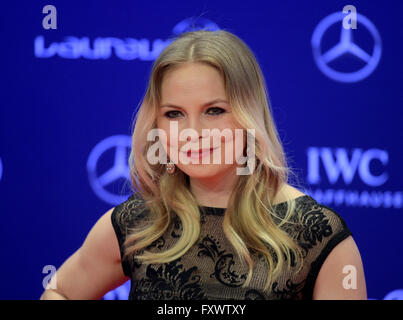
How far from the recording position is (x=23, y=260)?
2416mm

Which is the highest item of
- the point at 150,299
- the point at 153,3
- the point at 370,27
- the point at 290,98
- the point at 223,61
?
the point at 153,3

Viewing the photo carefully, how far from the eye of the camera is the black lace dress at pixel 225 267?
1389mm

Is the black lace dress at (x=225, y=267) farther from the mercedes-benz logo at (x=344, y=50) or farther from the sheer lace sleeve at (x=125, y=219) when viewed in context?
the mercedes-benz logo at (x=344, y=50)

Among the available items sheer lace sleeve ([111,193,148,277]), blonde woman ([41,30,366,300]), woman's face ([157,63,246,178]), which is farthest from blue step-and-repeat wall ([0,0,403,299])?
woman's face ([157,63,246,178])

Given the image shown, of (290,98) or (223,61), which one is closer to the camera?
(223,61)

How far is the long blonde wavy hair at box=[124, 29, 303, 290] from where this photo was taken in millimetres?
1409

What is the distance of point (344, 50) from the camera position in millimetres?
2350

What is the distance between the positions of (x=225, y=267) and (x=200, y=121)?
38 cm

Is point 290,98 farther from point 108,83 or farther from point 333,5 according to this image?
point 108,83

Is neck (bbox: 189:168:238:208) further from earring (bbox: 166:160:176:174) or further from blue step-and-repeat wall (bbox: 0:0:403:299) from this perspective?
blue step-and-repeat wall (bbox: 0:0:403:299)

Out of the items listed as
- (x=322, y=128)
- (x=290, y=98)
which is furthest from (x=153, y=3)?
(x=322, y=128)

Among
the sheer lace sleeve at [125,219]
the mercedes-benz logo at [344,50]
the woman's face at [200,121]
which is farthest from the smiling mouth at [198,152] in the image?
the mercedes-benz logo at [344,50]

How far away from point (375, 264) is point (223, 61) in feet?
4.51

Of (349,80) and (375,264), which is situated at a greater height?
(349,80)
